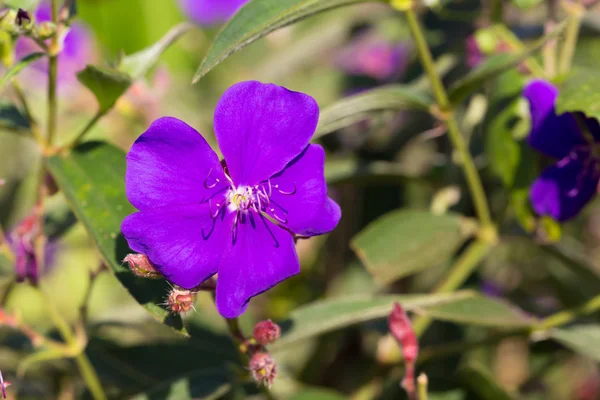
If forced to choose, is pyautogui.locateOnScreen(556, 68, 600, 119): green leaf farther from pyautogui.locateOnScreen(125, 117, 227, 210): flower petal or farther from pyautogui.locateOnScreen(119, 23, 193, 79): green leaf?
pyautogui.locateOnScreen(119, 23, 193, 79): green leaf

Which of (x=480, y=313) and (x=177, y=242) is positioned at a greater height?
(x=177, y=242)

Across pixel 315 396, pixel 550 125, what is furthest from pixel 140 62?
pixel 315 396

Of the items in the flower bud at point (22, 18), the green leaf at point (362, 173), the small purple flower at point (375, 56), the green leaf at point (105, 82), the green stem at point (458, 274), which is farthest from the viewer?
the small purple flower at point (375, 56)

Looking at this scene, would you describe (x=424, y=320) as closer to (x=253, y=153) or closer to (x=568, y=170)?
(x=568, y=170)

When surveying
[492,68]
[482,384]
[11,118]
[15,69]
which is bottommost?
[482,384]

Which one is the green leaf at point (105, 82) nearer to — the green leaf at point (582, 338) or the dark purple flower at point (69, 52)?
the green leaf at point (582, 338)

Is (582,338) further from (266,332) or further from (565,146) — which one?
(266,332)

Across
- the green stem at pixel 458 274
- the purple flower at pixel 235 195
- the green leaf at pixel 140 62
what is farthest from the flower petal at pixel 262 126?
the green stem at pixel 458 274
